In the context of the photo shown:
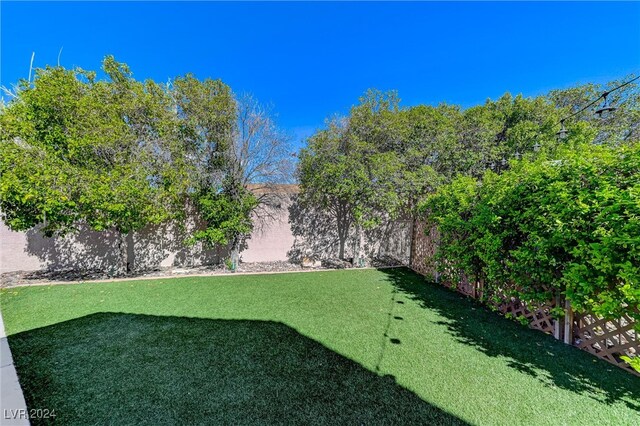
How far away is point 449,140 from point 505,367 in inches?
261

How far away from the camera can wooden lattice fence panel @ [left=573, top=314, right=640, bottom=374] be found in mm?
2996

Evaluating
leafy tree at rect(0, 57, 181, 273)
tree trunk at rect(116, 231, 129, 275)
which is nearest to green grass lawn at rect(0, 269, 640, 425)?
leafy tree at rect(0, 57, 181, 273)

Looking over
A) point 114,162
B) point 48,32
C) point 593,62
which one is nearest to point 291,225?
point 114,162

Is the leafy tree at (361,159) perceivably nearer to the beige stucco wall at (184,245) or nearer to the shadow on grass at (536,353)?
the beige stucco wall at (184,245)

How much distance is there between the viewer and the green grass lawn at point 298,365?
87.8 inches

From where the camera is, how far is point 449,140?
25.9 ft

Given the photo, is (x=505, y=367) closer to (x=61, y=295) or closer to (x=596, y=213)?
(x=596, y=213)

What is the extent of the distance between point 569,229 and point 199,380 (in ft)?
14.9

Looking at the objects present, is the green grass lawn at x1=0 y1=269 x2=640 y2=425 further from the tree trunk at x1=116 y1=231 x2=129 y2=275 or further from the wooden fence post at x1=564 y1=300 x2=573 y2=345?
the tree trunk at x1=116 y1=231 x2=129 y2=275

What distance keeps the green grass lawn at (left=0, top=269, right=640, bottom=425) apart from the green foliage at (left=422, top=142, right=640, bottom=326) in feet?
2.73

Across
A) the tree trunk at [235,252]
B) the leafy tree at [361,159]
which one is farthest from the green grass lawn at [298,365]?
the leafy tree at [361,159]

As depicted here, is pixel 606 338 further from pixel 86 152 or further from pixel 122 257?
Answer: pixel 122 257

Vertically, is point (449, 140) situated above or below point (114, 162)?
above

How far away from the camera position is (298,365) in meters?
2.91
